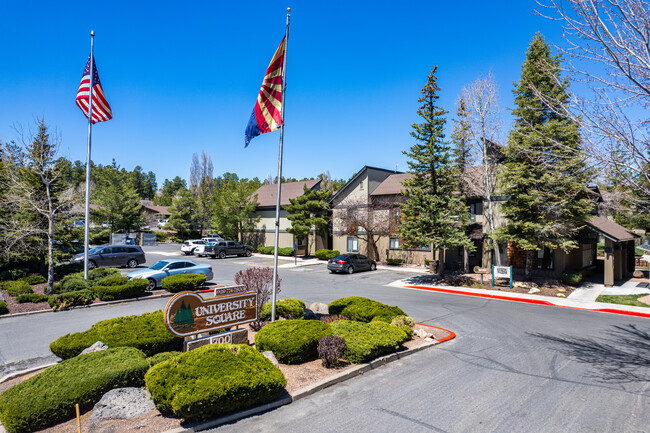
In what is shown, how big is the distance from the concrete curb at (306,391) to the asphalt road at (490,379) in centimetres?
14

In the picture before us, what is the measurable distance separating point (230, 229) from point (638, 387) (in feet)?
132

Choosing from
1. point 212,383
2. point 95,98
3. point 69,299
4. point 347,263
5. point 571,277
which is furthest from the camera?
point 347,263

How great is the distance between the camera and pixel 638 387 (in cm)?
769

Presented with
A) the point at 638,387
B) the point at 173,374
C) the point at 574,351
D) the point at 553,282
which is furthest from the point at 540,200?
the point at 173,374

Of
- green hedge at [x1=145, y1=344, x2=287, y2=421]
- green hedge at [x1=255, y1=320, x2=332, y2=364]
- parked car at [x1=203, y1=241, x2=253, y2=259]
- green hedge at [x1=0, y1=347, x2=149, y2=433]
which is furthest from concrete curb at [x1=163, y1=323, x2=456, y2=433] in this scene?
parked car at [x1=203, y1=241, x2=253, y2=259]

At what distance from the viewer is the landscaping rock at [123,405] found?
6066mm

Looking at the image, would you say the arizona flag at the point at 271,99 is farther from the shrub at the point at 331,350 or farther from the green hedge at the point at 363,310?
the green hedge at the point at 363,310

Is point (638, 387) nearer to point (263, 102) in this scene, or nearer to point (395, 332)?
point (395, 332)

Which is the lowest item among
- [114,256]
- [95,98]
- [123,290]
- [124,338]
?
[123,290]

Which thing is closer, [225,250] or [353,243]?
[353,243]

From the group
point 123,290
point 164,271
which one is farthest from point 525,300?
point 123,290

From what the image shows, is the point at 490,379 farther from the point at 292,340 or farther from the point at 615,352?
the point at 615,352

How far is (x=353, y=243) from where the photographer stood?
3612 centimetres

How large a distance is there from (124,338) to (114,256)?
830 inches
